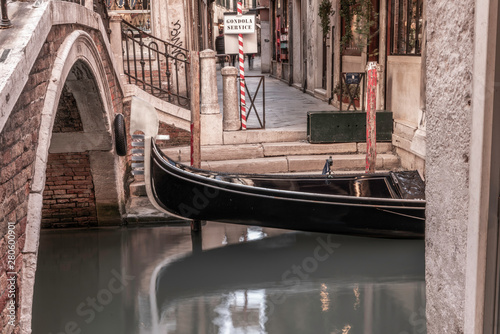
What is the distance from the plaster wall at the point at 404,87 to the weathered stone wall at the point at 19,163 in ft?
12.5

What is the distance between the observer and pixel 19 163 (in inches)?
113

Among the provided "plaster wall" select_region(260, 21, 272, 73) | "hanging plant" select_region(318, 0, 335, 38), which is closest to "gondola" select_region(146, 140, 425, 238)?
"hanging plant" select_region(318, 0, 335, 38)

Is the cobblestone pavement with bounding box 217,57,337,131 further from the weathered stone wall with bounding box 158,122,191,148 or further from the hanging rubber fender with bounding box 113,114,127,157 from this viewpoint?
the hanging rubber fender with bounding box 113,114,127,157

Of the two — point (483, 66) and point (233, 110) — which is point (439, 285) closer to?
point (483, 66)

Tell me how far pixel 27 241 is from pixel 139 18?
6.39m

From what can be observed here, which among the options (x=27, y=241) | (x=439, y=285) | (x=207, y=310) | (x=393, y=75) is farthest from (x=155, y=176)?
(x=439, y=285)

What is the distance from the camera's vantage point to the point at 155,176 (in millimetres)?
5293

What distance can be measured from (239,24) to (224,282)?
3224mm

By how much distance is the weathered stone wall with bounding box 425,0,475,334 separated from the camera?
1.26 meters

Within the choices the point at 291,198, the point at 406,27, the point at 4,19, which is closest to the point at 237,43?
the point at 406,27

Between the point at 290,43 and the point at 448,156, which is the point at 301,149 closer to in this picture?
the point at 448,156

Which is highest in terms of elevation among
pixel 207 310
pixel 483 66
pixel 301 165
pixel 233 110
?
pixel 483 66

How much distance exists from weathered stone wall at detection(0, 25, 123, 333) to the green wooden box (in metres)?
3.76

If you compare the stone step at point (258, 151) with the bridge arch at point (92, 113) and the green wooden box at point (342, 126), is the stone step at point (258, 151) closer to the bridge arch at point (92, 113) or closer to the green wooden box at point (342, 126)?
the green wooden box at point (342, 126)
